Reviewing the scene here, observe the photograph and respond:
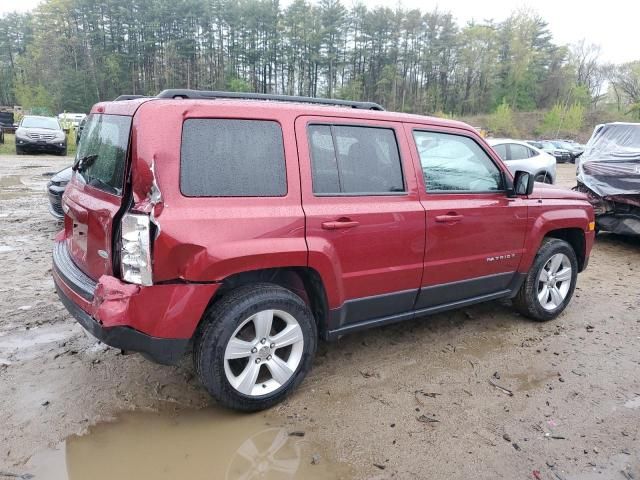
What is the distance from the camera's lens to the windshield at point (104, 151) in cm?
262

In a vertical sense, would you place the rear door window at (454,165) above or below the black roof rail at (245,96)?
below

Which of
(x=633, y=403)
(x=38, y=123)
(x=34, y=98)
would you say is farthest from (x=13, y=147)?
(x=34, y=98)

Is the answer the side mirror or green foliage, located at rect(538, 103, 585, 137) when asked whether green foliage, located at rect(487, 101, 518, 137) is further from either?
the side mirror

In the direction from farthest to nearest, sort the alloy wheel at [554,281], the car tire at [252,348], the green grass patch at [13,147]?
the green grass patch at [13,147]
the alloy wheel at [554,281]
the car tire at [252,348]

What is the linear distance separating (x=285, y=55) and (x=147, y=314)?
6674 centimetres

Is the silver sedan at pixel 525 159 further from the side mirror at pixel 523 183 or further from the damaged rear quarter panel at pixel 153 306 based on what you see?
the damaged rear quarter panel at pixel 153 306

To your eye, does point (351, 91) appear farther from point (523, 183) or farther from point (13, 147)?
point (523, 183)

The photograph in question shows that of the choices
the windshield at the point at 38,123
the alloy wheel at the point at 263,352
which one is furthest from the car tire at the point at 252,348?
the windshield at the point at 38,123

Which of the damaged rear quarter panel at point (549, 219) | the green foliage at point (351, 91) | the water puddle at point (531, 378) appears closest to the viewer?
the water puddle at point (531, 378)

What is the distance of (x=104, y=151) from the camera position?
287 centimetres

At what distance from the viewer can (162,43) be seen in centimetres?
6291

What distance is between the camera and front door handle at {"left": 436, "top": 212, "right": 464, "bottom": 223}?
3428 mm

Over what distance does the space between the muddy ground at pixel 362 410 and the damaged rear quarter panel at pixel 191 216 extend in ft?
3.15

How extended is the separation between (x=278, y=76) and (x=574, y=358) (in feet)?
222
